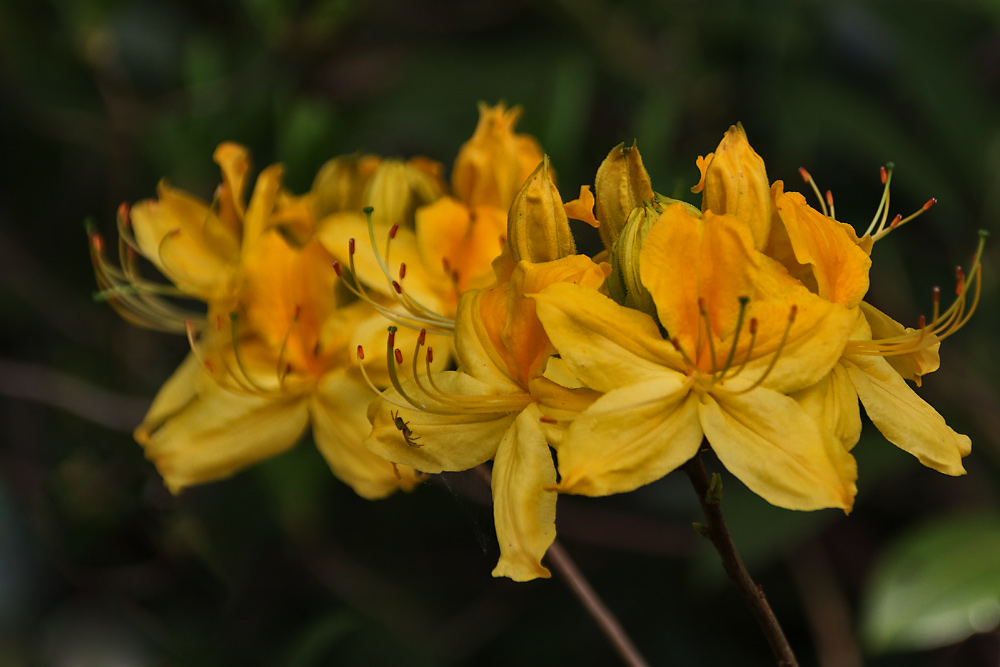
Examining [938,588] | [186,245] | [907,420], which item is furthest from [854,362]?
[186,245]

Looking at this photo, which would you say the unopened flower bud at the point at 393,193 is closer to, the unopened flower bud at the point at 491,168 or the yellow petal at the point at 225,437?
the unopened flower bud at the point at 491,168

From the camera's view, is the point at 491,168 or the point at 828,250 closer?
the point at 828,250

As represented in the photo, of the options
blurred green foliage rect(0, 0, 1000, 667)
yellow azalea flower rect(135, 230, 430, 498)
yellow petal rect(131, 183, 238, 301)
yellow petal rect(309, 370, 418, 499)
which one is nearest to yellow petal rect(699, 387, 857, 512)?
yellow petal rect(309, 370, 418, 499)

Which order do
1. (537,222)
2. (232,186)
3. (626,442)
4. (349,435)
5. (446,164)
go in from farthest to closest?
1. (446,164)
2. (232,186)
3. (349,435)
4. (537,222)
5. (626,442)

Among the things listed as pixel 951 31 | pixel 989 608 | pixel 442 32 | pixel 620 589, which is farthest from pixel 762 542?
pixel 442 32

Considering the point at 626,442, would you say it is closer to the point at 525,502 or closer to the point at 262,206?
the point at 525,502

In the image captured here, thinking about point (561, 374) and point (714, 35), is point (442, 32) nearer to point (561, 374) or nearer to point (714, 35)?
point (714, 35)
